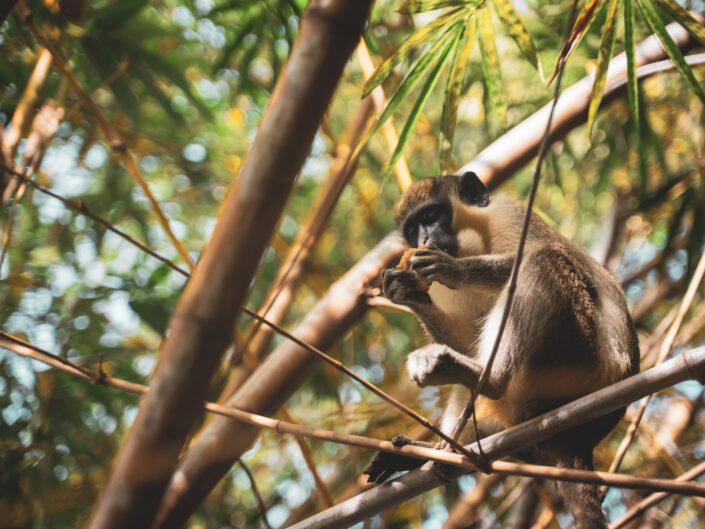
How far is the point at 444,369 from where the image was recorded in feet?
7.71

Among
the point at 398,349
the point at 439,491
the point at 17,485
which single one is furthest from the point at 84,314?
the point at 439,491

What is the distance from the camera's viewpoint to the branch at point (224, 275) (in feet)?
2.88

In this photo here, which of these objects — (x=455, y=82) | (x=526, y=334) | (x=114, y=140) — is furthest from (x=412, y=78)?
(x=114, y=140)

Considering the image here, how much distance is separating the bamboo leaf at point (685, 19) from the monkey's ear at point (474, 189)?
3.43ft

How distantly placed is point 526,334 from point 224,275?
169cm

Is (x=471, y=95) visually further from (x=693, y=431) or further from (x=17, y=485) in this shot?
(x=17, y=485)

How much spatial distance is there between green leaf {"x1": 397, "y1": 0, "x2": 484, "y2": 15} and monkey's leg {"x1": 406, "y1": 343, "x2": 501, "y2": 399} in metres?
1.29

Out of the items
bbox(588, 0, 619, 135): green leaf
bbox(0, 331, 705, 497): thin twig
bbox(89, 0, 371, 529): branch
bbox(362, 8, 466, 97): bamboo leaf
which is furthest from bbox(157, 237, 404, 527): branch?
bbox(89, 0, 371, 529): branch

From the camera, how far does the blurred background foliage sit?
3.53m

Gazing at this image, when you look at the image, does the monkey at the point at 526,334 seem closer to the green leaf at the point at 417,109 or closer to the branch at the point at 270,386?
the branch at the point at 270,386

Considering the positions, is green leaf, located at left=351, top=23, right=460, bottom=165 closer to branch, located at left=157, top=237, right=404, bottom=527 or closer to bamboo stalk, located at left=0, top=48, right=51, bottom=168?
branch, located at left=157, top=237, right=404, bottom=527

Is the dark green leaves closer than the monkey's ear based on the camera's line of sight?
Yes

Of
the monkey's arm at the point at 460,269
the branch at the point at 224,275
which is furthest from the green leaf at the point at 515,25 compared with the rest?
the branch at the point at 224,275

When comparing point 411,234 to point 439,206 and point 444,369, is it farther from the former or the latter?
point 444,369
